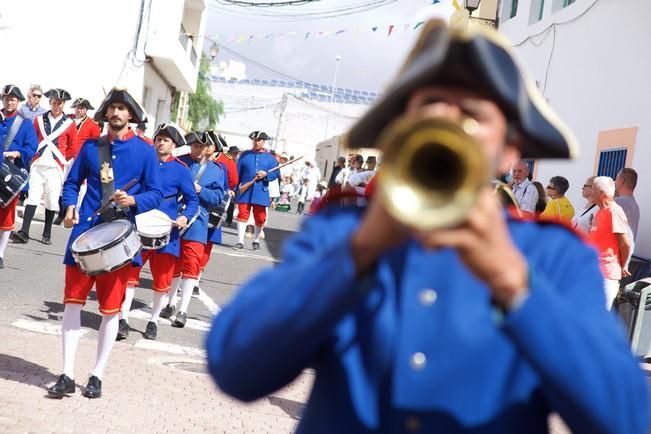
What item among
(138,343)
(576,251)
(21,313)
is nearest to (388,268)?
(576,251)

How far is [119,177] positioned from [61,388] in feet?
4.98

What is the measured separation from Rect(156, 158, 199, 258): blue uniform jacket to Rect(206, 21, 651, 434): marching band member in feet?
24.6

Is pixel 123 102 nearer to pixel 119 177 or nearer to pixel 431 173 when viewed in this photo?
pixel 119 177

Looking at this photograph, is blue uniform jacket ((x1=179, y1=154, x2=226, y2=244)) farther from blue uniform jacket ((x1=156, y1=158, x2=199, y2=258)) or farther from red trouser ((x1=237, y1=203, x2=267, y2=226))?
red trouser ((x1=237, y1=203, x2=267, y2=226))

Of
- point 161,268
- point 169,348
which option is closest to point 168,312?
point 161,268

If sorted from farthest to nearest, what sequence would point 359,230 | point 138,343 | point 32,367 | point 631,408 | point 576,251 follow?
point 138,343 < point 32,367 < point 576,251 < point 631,408 < point 359,230

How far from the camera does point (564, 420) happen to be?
1.77 m

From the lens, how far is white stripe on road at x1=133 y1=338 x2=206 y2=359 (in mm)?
8852

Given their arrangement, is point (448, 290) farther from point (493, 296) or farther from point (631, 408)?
point (631, 408)

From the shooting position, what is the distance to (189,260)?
1034 centimetres

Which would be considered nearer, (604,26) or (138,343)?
(138,343)

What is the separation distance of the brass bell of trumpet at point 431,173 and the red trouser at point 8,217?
10913mm

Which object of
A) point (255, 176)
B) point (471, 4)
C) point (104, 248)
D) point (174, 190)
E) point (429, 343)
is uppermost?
point (471, 4)

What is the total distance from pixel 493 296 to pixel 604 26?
14.1m
